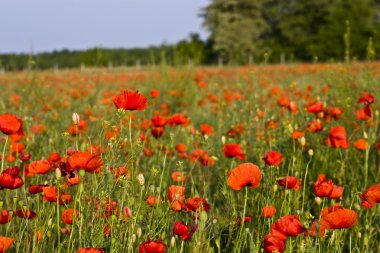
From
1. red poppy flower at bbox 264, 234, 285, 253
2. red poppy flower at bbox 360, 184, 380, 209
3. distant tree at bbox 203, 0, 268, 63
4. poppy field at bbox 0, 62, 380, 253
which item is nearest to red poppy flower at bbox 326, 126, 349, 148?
poppy field at bbox 0, 62, 380, 253

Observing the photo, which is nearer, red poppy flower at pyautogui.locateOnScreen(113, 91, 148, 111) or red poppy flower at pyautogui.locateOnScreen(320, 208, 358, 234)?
red poppy flower at pyautogui.locateOnScreen(320, 208, 358, 234)

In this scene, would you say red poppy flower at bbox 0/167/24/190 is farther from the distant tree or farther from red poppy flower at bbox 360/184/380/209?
the distant tree

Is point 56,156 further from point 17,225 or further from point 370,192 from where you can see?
point 370,192

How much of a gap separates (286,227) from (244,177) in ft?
0.94

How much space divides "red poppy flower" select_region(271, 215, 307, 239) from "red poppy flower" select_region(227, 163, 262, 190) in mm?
247

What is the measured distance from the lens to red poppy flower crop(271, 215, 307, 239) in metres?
1.50

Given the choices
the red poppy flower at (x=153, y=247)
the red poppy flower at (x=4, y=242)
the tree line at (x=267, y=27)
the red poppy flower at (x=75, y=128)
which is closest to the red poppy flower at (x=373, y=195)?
the red poppy flower at (x=153, y=247)

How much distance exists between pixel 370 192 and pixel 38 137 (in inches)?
110

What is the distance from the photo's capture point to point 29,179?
294 centimetres

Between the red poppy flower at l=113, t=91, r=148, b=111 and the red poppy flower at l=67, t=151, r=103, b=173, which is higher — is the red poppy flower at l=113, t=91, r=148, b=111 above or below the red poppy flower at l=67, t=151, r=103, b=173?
above

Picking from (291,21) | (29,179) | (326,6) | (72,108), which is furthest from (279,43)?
(29,179)

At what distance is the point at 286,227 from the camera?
1.51 meters

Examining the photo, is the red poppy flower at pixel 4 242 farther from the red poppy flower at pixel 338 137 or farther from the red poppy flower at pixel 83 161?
the red poppy flower at pixel 338 137

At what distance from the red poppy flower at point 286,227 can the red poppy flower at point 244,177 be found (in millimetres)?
247
